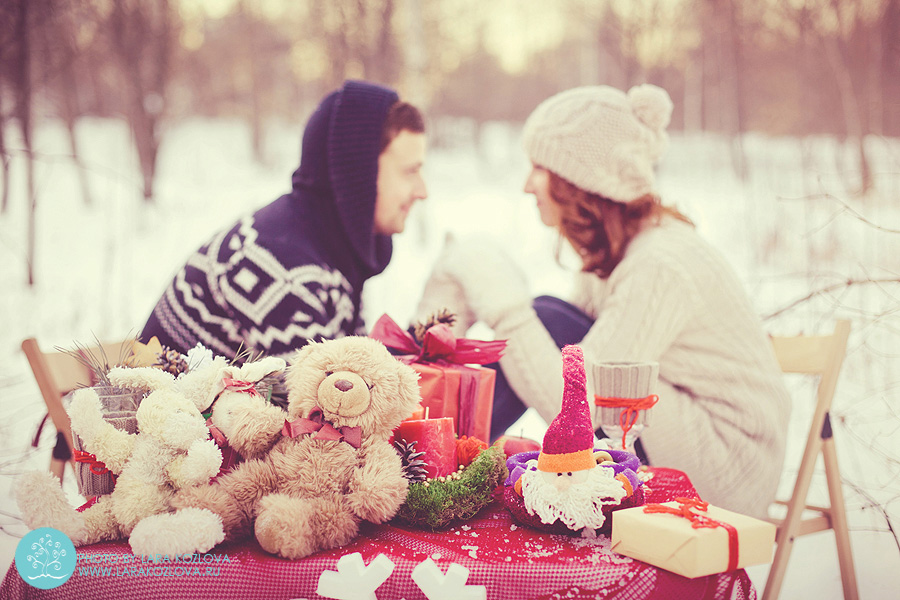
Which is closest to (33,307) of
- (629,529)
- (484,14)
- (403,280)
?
(403,280)

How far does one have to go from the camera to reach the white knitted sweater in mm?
1624

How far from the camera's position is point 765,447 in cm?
167

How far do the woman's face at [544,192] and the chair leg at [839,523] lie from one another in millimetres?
979

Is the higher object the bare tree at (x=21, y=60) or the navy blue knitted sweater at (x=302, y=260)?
the bare tree at (x=21, y=60)

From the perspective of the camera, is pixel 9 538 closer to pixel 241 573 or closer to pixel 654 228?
pixel 241 573

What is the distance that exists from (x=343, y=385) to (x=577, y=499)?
363mm

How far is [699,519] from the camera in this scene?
0.81 metres

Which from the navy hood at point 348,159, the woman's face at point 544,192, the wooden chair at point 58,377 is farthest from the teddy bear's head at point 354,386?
the woman's face at point 544,192

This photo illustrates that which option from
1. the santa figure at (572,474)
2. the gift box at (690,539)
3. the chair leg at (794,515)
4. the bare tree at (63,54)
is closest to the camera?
the gift box at (690,539)

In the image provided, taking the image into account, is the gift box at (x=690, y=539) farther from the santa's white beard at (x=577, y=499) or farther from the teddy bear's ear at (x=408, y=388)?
the teddy bear's ear at (x=408, y=388)

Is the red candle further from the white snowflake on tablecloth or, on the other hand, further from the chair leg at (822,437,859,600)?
the chair leg at (822,437,859,600)

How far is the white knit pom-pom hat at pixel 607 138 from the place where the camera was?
1.76 meters

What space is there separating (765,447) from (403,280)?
3.70 m

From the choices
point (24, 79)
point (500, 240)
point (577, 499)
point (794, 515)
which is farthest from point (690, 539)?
point (500, 240)
